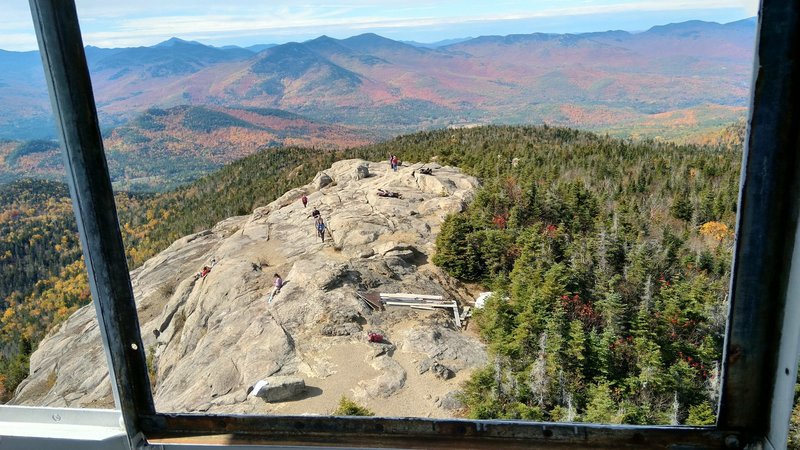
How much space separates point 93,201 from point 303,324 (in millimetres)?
9052

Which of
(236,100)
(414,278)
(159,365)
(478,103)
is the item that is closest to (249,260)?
(159,365)

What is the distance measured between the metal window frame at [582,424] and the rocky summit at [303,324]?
3816 mm

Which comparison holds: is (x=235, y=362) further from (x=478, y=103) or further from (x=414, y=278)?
(x=478, y=103)

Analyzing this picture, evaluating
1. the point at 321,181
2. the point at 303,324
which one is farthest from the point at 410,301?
the point at 321,181

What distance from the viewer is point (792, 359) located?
106cm

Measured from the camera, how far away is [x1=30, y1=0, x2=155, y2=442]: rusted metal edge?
1.14m

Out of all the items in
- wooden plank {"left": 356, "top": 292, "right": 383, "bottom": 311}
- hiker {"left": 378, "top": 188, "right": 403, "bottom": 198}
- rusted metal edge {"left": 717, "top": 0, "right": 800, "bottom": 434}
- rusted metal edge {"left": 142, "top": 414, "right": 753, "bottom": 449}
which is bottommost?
wooden plank {"left": 356, "top": 292, "right": 383, "bottom": 311}

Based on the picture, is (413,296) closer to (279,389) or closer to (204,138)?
(279,389)

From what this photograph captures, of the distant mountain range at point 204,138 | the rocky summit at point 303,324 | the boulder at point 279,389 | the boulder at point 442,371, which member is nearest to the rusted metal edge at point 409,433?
the rocky summit at point 303,324

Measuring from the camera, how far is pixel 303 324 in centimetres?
998

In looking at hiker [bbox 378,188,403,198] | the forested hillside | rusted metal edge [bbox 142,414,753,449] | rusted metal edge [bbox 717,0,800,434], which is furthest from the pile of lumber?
rusted metal edge [bbox 717,0,800,434]

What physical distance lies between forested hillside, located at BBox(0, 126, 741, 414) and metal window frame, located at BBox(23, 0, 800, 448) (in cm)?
24

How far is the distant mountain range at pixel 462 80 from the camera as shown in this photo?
1933 inches

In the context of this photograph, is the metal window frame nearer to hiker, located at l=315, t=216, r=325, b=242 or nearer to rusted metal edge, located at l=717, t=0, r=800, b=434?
rusted metal edge, located at l=717, t=0, r=800, b=434
